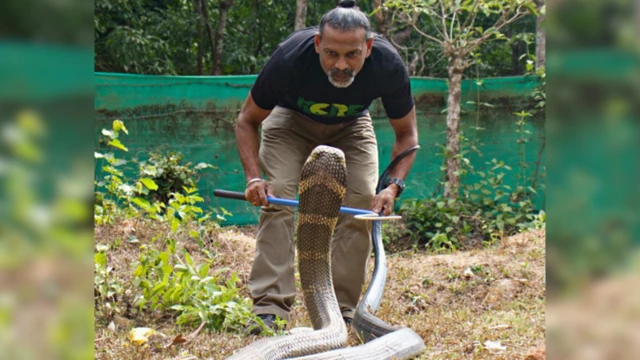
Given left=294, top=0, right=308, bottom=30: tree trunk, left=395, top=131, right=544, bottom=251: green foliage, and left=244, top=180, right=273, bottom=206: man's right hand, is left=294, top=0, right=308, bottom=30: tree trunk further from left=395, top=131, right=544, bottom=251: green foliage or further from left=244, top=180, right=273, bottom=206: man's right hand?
left=244, top=180, right=273, bottom=206: man's right hand

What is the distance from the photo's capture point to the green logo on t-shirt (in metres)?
4.39

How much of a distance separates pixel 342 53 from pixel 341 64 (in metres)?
0.06

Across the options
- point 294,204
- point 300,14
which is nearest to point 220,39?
point 300,14

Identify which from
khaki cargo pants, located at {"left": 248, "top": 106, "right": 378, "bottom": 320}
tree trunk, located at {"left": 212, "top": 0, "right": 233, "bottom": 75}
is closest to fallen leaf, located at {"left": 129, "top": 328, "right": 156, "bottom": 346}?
khaki cargo pants, located at {"left": 248, "top": 106, "right": 378, "bottom": 320}

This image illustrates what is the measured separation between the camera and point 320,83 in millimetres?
4227

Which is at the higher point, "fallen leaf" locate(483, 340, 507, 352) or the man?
the man

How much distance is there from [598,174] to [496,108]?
8603mm

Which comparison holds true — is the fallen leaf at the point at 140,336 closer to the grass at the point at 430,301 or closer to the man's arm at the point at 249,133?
the grass at the point at 430,301

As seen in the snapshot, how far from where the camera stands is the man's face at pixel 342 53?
390 cm

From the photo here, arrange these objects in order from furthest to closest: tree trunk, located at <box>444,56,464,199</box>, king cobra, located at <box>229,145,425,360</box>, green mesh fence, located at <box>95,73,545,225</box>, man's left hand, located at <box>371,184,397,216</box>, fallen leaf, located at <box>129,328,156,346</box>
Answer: tree trunk, located at <box>444,56,464,199</box> < green mesh fence, located at <box>95,73,545,225</box> < man's left hand, located at <box>371,184,397,216</box> < fallen leaf, located at <box>129,328,156,346</box> < king cobra, located at <box>229,145,425,360</box>

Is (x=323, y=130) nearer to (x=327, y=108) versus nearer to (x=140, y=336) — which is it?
(x=327, y=108)

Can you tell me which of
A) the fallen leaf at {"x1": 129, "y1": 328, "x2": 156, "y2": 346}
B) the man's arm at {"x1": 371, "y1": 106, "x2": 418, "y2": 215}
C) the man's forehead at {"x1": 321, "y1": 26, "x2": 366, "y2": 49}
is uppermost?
the man's forehead at {"x1": 321, "y1": 26, "x2": 366, "y2": 49}

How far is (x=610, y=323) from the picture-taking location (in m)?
0.67

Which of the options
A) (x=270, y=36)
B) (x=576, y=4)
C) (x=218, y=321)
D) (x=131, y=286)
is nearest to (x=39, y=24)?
(x=576, y=4)
